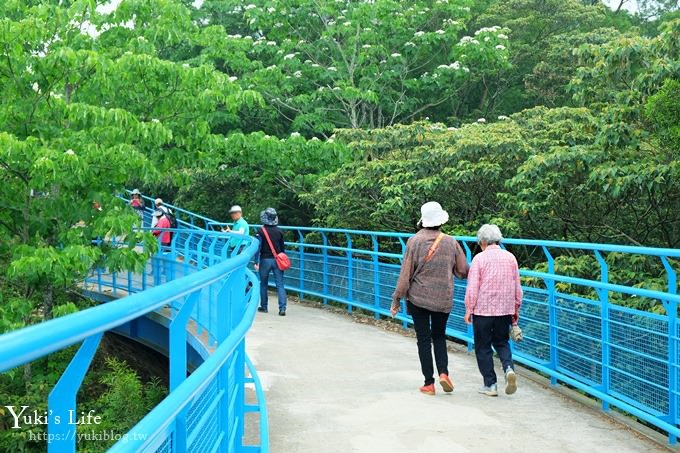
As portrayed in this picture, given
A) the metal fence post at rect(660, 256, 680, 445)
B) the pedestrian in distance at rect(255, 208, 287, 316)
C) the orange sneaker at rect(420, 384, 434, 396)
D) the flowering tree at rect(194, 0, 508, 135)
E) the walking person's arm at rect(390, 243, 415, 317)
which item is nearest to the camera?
the metal fence post at rect(660, 256, 680, 445)

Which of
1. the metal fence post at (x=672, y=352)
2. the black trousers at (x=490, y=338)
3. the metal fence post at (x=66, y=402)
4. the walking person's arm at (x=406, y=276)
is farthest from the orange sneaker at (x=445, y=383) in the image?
the metal fence post at (x=66, y=402)

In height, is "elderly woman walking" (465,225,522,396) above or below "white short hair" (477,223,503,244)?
below

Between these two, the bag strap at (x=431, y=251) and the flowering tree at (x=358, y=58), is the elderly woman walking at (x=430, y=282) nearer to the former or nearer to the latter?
the bag strap at (x=431, y=251)

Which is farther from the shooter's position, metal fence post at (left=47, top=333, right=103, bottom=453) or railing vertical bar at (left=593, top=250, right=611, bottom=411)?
railing vertical bar at (left=593, top=250, right=611, bottom=411)

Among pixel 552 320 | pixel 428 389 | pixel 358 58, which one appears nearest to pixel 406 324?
pixel 552 320

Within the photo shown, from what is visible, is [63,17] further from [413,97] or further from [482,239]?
[413,97]

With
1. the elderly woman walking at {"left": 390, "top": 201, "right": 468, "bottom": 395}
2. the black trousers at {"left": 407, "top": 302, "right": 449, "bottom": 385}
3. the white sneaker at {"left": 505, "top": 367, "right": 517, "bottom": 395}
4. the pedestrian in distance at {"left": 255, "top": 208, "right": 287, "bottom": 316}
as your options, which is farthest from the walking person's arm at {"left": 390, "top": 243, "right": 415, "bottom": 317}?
the pedestrian in distance at {"left": 255, "top": 208, "right": 287, "bottom": 316}

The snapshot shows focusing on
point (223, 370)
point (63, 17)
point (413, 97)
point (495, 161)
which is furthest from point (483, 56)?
point (223, 370)

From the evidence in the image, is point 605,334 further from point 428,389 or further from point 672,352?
point 428,389

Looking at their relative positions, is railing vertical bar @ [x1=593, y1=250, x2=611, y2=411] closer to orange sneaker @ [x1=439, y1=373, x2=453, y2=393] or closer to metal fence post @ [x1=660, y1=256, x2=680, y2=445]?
metal fence post @ [x1=660, y1=256, x2=680, y2=445]

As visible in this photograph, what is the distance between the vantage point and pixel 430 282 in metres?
6.78

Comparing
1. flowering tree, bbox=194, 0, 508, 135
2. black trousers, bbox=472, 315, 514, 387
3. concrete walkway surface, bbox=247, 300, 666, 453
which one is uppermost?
flowering tree, bbox=194, 0, 508, 135

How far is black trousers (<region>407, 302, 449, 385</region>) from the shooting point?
22.5 feet

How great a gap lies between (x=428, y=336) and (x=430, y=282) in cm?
47
